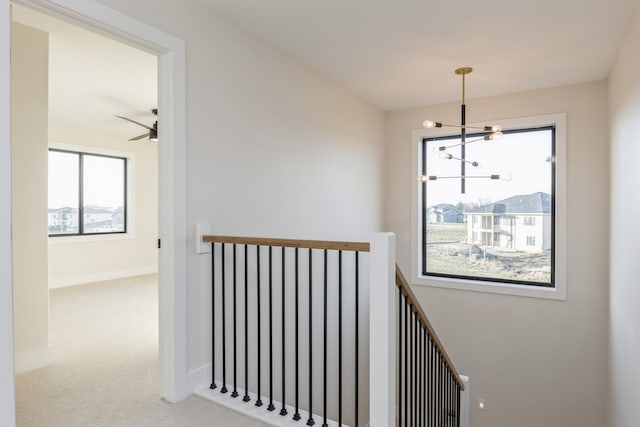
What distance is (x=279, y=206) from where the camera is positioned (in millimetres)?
3102

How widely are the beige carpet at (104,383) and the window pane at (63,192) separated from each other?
220 cm

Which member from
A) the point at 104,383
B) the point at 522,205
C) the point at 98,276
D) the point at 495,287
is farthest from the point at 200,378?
the point at 98,276

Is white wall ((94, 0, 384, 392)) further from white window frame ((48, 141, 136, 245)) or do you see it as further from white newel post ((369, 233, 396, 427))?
white window frame ((48, 141, 136, 245))

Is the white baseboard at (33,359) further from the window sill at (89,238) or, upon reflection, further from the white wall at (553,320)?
the white wall at (553,320)

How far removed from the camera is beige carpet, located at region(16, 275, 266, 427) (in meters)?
2.02

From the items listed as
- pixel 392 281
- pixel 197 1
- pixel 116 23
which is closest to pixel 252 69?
pixel 197 1

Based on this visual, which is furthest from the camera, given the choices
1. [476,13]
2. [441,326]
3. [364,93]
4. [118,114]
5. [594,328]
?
[118,114]

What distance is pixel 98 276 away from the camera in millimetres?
6160

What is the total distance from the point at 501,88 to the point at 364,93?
1.41 metres

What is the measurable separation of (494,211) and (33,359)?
4.50 metres

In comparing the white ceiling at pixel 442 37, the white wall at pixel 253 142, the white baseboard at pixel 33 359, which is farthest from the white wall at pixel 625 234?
the white baseboard at pixel 33 359

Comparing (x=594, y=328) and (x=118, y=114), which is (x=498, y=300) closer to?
(x=594, y=328)

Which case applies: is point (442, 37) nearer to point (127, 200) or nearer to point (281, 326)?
point (281, 326)

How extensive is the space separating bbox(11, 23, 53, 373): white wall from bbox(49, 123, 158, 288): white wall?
3.38 metres
